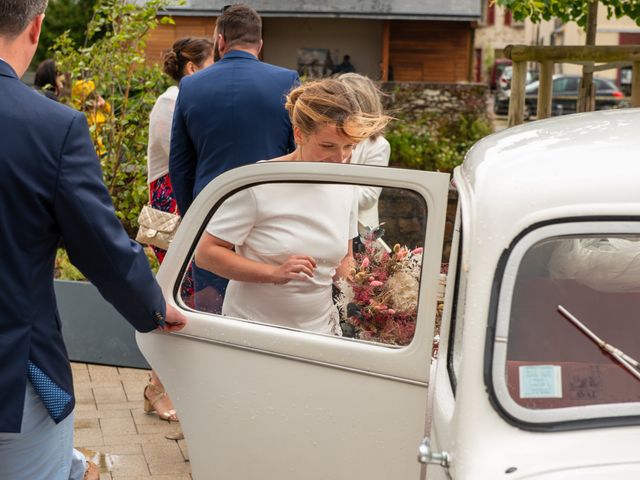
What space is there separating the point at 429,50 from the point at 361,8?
2.46 m

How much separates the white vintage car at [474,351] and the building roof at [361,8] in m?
23.4

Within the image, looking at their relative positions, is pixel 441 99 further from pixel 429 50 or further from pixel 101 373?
pixel 101 373

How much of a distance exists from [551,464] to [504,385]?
0.66 feet

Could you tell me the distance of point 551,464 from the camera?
232 centimetres

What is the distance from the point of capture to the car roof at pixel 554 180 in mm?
2426

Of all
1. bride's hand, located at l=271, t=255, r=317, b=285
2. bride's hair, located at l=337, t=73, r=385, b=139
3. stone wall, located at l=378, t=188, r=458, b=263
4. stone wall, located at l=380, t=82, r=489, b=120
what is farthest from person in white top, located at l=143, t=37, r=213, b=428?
stone wall, located at l=380, t=82, r=489, b=120

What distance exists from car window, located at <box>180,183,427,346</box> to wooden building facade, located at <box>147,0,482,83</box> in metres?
23.0

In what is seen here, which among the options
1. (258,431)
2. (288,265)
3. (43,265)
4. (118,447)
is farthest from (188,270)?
(118,447)

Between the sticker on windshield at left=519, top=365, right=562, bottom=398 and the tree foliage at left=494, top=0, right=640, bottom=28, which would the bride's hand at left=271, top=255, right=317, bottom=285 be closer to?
the sticker on windshield at left=519, top=365, right=562, bottom=398

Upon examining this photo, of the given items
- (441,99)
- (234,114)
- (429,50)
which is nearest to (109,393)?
(234,114)

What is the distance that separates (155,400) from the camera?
570 cm

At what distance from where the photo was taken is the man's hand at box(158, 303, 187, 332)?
3258 millimetres

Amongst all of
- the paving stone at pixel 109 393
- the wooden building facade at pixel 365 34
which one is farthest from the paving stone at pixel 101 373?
the wooden building facade at pixel 365 34

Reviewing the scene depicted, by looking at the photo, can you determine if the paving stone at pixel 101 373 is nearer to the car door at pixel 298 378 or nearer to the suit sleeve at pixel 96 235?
the car door at pixel 298 378
